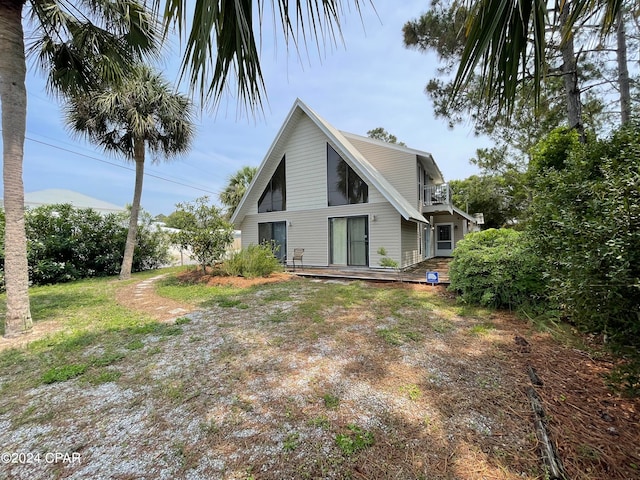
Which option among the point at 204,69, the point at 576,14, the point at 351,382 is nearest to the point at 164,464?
the point at 351,382

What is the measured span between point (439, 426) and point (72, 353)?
14.1ft

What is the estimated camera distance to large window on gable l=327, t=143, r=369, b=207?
10.6 meters

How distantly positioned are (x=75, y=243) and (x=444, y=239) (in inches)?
707

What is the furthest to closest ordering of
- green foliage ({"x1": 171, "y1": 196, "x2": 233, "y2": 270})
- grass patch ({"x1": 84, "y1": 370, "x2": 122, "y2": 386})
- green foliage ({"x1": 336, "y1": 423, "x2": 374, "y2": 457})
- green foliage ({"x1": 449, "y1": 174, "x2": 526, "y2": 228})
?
green foliage ({"x1": 449, "y1": 174, "x2": 526, "y2": 228}) → green foliage ({"x1": 171, "y1": 196, "x2": 233, "y2": 270}) → grass patch ({"x1": 84, "y1": 370, "x2": 122, "y2": 386}) → green foliage ({"x1": 336, "y1": 423, "x2": 374, "y2": 457})

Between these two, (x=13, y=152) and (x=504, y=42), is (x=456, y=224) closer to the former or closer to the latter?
(x=504, y=42)

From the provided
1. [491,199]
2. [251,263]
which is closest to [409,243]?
[251,263]

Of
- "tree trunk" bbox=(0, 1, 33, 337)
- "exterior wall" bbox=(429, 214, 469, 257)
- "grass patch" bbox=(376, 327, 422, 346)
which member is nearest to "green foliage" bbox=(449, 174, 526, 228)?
"exterior wall" bbox=(429, 214, 469, 257)

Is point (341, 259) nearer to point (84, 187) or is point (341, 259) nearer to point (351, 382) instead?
point (351, 382)

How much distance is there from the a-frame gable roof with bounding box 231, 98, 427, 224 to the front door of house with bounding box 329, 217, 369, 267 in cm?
151

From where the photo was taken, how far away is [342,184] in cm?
1097

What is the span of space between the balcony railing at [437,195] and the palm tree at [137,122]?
10.5 metres

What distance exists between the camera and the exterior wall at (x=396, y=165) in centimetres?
1168

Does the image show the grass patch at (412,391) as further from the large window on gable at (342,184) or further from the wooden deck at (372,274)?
the large window on gable at (342,184)

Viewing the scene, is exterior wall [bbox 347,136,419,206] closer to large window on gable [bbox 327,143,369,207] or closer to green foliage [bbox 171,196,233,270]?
large window on gable [bbox 327,143,369,207]
